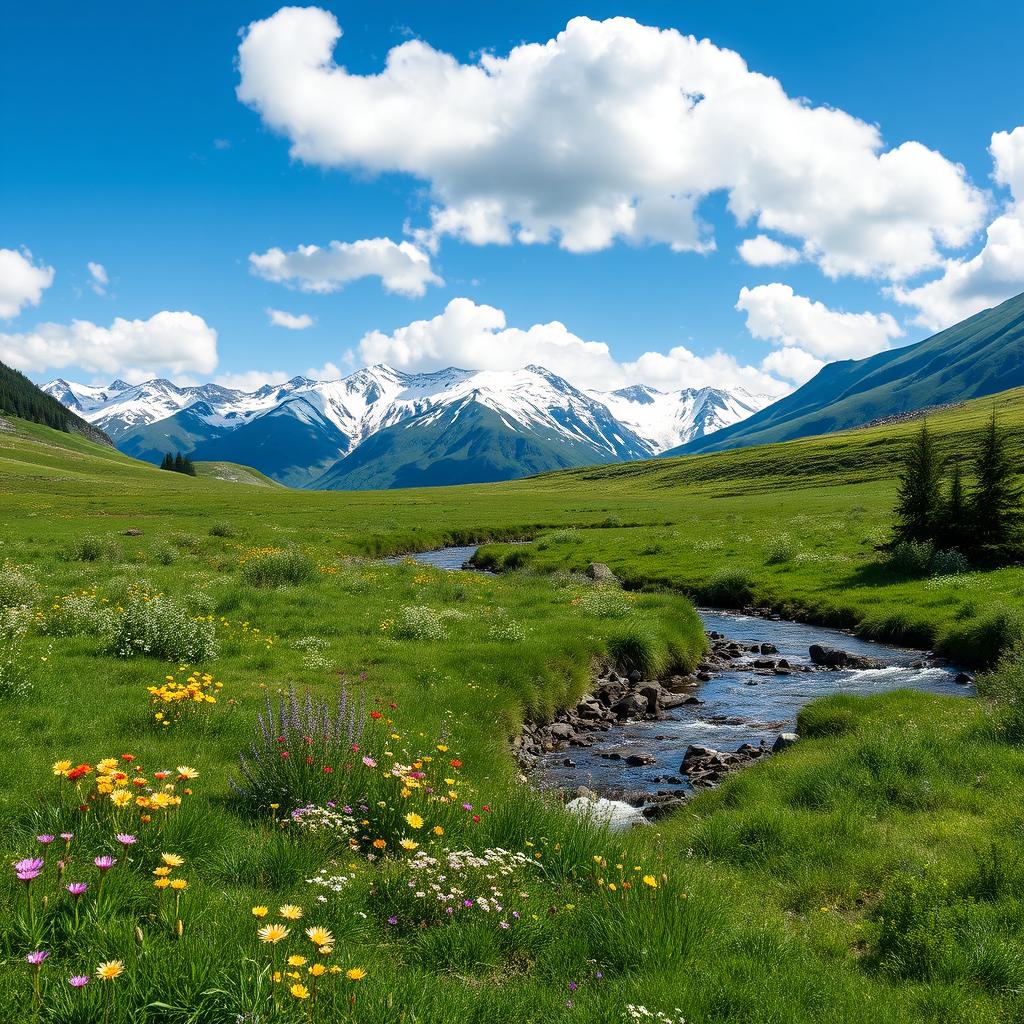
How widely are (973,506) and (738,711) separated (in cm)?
2461

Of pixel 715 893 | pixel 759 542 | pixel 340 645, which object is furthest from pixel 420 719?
pixel 759 542

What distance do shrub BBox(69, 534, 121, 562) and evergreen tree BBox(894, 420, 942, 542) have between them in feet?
144

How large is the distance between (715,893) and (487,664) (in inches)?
512

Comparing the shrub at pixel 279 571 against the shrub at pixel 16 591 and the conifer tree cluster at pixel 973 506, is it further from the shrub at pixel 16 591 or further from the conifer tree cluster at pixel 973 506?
the conifer tree cluster at pixel 973 506

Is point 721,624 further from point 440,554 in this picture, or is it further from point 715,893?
point 440,554

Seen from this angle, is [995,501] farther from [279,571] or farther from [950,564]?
[279,571]

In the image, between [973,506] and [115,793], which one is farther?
[973,506]

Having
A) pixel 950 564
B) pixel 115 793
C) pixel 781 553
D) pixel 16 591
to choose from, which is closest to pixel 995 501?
pixel 950 564

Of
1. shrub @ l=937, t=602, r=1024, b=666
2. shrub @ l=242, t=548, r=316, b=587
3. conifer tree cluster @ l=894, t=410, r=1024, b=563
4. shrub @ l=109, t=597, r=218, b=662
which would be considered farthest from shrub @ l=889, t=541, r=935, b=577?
shrub @ l=109, t=597, r=218, b=662

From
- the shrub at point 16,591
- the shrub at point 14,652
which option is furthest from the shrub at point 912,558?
the shrub at point 16,591

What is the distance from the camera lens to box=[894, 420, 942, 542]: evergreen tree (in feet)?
126

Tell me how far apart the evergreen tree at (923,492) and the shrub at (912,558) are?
4.16ft

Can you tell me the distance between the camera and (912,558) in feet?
121

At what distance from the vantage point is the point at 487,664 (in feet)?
66.4
